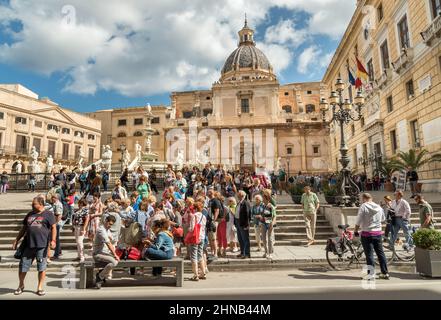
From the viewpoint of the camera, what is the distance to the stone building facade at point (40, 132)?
39438 millimetres

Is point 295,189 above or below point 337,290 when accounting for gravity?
above

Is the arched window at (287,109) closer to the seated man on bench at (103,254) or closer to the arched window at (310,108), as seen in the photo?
the arched window at (310,108)

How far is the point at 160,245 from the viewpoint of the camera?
5.81 meters

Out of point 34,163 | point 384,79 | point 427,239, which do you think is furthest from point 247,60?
point 427,239

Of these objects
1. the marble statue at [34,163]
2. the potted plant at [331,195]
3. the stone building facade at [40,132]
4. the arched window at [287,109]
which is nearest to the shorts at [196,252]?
the potted plant at [331,195]

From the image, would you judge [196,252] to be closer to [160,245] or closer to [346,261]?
[160,245]

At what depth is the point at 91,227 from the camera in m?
7.73

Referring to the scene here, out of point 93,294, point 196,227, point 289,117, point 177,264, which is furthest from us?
point 289,117

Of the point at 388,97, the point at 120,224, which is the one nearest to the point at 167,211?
the point at 120,224

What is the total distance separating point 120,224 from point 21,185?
1613cm

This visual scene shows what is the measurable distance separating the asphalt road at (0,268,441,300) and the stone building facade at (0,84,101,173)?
36.3 m

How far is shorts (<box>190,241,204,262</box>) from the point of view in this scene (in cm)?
614

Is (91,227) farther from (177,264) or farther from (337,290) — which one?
(337,290)

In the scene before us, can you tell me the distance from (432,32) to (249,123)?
3574 centimetres
